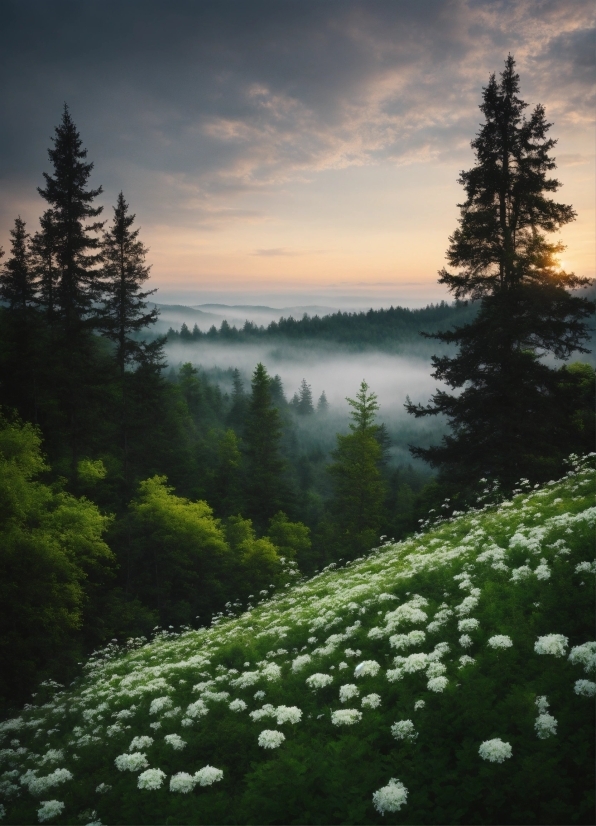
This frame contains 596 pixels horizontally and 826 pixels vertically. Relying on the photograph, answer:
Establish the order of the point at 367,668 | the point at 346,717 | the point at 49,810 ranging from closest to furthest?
the point at 346,717 → the point at 49,810 → the point at 367,668

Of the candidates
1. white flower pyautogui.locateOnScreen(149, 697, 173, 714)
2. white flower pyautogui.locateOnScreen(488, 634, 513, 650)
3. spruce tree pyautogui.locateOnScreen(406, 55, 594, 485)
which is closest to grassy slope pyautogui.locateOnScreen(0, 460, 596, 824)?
white flower pyautogui.locateOnScreen(488, 634, 513, 650)

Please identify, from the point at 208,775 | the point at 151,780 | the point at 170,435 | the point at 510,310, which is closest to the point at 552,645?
the point at 208,775

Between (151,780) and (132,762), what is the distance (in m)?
0.96

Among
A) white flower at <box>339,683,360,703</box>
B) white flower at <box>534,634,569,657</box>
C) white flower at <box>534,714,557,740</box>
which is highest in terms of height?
white flower at <box>534,634,569,657</box>

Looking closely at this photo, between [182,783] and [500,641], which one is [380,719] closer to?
[500,641]

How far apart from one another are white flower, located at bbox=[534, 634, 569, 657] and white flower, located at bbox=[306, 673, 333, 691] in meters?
3.33

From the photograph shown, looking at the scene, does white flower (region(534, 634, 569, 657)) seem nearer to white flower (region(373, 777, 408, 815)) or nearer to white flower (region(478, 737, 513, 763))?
white flower (region(478, 737, 513, 763))

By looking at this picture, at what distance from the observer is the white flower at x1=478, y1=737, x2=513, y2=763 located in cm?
500

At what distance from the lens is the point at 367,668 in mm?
7559

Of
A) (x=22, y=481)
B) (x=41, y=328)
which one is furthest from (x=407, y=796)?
(x=41, y=328)

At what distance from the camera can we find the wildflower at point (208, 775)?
6.20 meters

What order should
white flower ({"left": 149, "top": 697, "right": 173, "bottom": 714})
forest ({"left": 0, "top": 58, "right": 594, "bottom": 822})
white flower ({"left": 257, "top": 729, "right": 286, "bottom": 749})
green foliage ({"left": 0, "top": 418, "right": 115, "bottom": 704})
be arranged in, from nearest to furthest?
white flower ({"left": 257, "top": 729, "right": 286, "bottom": 749}), white flower ({"left": 149, "top": 697, "right": 173, "bottom": 714}), green foliage ({"left": 0, "top": 418, "right": 115, "bottom": 704}), forest ({"left": 0, "top": 58, "right": 594, "bottom": 822})

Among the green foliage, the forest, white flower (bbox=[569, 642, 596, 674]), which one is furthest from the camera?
the forest

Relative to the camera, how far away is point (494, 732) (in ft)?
17.7
